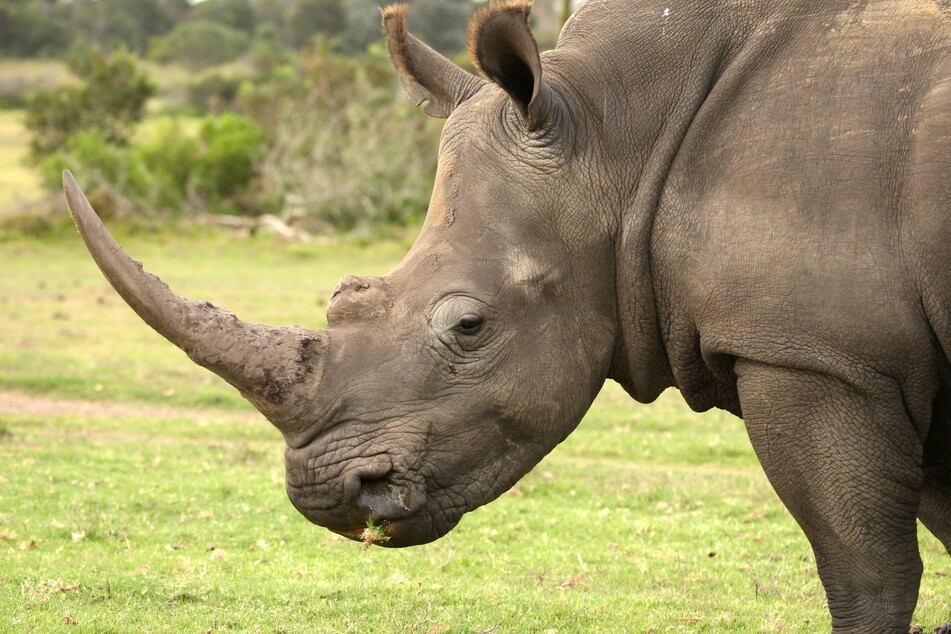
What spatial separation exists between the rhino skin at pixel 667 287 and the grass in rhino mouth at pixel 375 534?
0.02 m

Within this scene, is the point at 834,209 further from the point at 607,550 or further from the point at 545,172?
the point at 607,550

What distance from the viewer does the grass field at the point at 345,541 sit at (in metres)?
5.56

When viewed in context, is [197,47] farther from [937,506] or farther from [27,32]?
[937,506]

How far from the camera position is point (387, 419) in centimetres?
402

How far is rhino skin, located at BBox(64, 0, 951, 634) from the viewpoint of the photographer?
12.4ft

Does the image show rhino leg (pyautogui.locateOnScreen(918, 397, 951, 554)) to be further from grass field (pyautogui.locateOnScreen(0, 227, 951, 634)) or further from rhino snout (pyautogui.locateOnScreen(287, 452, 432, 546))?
rhino snout (pyautogui.locateOnScreen(287, 452, 432, 546))

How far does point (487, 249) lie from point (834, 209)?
3.59ft

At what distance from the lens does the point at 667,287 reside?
4156mm

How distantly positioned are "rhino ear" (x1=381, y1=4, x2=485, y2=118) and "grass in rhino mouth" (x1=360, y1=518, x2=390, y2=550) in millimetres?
1611

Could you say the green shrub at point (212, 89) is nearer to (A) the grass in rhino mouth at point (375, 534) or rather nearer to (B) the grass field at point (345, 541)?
(B) the grass field at point (345, 541)

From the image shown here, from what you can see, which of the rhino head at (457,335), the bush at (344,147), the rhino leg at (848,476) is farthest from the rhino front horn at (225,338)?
the bush at (344,147)

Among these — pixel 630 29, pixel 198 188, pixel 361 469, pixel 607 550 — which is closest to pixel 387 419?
pixel 361 469

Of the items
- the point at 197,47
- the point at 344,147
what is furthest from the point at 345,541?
the point at 197,47

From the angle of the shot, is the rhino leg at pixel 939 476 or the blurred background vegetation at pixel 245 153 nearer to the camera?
the rhino leg at pixel 939 476
